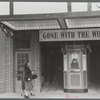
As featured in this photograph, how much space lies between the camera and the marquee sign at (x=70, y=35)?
12297 mm

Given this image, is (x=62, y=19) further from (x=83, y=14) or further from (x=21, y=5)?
(x=21, y=5)

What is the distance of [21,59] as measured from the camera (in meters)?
13.6

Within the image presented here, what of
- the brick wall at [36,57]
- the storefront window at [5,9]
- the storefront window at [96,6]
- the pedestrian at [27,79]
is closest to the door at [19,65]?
the brick wall at [36,57]

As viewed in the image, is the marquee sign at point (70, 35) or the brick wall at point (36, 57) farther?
the brick wall at point (36, 57)

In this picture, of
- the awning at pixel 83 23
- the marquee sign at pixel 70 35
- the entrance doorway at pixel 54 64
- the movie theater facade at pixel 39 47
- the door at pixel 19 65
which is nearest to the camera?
the awning at pixel 83 23

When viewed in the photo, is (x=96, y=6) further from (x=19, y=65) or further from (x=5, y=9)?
(x=19, y=65)

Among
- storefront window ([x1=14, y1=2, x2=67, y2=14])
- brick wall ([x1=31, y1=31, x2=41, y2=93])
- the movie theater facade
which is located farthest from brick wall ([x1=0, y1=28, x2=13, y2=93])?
storefront window ([x1=14, y1=2, x2=67, y2=14])

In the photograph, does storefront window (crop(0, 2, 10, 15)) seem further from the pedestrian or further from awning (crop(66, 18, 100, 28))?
awning (crop(66, 18, 100, 28))

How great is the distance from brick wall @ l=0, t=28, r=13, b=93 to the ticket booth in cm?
301

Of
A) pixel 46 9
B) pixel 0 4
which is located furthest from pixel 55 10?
pixel 0 4

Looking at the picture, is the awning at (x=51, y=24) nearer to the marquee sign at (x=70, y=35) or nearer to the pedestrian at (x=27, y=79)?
the marquee sign at (x=70, y=35)

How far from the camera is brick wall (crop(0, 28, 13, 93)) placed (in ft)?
43.8

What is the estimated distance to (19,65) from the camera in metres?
13.6

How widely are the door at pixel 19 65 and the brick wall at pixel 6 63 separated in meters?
0.31
